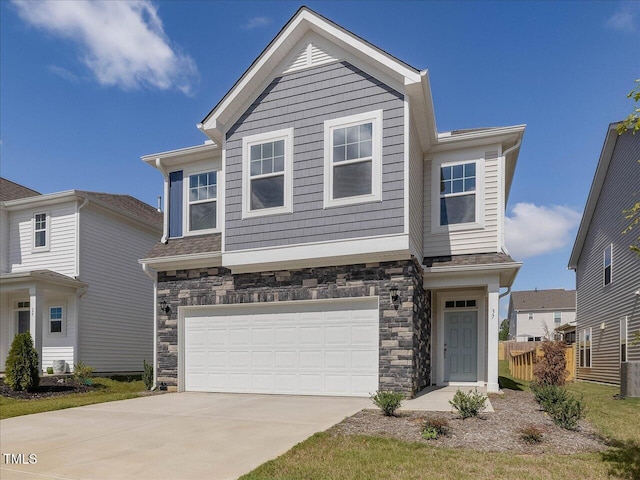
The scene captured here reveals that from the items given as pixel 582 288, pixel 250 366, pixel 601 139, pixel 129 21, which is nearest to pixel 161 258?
pixel 250 366

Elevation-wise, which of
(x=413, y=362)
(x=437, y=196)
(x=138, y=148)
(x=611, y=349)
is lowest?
(x=611, y=349)

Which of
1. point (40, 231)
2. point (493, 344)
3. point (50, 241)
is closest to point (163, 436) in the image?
point (493, 344)

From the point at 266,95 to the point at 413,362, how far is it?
278 inches

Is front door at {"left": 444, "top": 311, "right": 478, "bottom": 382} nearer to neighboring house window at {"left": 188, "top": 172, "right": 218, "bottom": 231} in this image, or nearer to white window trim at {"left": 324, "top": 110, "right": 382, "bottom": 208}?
white window trim at {"left": 324, "top": 110, "right": 382, "bottom": 208}

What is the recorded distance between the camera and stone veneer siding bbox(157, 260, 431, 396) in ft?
29.9

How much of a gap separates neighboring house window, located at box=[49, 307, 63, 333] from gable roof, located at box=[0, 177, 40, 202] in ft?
16.1

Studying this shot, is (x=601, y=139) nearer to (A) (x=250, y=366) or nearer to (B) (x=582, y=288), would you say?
(B) (x=582, y=288)

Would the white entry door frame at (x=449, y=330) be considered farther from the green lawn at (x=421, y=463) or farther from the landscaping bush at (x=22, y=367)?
the landscaping bush at (x=22, y=367)

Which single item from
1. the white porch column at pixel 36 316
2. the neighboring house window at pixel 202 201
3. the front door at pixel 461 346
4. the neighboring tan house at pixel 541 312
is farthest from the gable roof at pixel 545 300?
the white porch column at pixel 36 316

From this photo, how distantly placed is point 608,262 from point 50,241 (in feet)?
68.0

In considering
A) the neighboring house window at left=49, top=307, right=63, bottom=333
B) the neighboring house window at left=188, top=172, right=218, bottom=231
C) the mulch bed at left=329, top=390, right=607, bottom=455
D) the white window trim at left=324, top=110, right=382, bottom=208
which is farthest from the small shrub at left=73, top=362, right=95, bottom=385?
the mulch bed at left=329, top=390, right=607, bottom=455

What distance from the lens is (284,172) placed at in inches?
399

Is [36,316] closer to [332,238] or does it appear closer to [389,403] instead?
[332,238]

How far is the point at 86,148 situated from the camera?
15.6 meters
